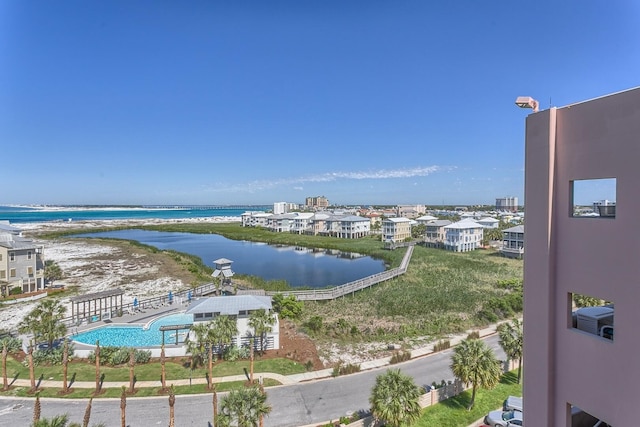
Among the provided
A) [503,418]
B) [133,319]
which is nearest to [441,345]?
[503,418]

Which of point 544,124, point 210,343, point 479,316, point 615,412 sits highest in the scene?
point 544,124

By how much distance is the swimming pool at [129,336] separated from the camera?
25027 mm

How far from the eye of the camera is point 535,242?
7.98 m

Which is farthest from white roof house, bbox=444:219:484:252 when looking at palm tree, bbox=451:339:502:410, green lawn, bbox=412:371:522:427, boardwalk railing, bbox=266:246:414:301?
palm tree, bbox=451:339:502:410

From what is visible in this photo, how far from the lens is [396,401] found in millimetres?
13219

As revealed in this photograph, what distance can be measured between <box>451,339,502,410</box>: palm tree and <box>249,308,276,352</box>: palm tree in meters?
11.4

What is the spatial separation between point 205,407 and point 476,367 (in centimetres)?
1313

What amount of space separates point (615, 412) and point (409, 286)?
36460 millimetres

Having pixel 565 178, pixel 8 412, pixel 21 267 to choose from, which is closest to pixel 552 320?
pixel 565 178

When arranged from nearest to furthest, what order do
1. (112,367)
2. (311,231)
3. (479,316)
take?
1. (112,367)
2. (479,316)
3. (311,231)

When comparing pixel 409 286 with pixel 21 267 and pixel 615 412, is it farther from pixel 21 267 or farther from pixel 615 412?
pixel 21 267

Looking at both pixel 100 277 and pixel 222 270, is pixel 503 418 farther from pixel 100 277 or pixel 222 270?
pixel 100 277

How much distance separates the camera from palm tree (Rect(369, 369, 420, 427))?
1306 cm

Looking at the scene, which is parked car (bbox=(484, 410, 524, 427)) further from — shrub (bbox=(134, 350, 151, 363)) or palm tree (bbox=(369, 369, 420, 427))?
shrub (bbox=(134, 350, 151, 363))
